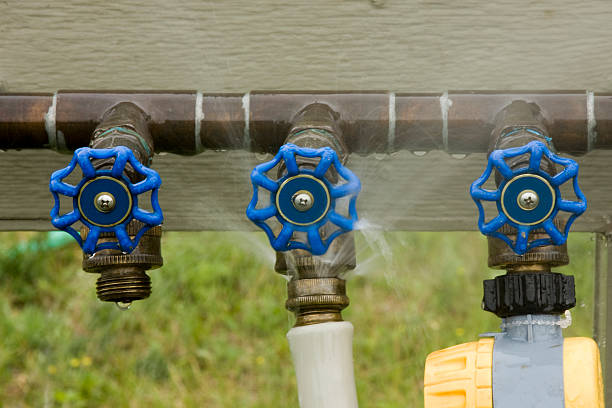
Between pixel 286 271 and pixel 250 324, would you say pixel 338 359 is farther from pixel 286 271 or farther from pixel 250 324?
pixel 250 324

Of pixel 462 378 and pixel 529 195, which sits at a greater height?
pixel 529 195

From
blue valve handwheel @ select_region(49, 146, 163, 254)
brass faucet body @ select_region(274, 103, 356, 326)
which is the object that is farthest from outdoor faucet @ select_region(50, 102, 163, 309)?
brass faucet body @ select_region(274, 103, 356, 326)

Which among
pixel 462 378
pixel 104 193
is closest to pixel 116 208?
pixel 104 193

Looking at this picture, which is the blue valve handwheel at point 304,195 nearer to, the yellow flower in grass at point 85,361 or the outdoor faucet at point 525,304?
the outdoor faucet at point 525,304

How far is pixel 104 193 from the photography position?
656mm

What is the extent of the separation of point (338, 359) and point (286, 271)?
94 mm

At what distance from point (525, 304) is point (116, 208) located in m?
0.35

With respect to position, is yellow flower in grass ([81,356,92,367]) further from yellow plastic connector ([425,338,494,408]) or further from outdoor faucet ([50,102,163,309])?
yellow plastic connector ([425,338,494,408])

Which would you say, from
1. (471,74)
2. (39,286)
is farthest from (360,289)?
(471,74)

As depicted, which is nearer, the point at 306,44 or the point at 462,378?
the point at 462,378

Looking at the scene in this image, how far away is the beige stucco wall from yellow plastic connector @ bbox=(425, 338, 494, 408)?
34 cm

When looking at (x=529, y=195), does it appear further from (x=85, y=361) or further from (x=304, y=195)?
(x=85, y=361)

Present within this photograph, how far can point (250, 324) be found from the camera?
2.18 metres

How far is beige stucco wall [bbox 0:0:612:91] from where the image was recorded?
91cm
